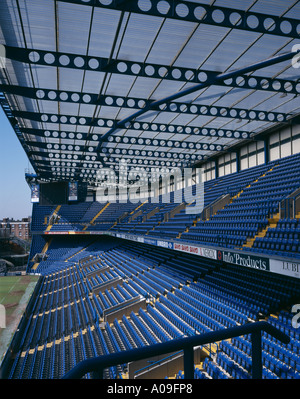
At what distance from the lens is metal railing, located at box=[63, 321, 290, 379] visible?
1.58 metres

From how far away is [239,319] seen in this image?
9.62 meters

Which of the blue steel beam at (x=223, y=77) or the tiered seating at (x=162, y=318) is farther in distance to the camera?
the blue steel beam at (x=223, y=77)

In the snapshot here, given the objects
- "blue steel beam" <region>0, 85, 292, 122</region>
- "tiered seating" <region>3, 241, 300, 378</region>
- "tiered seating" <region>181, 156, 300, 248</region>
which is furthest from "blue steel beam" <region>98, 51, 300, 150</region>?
"tiered seating" <region>3, 241, 300, 378</region>

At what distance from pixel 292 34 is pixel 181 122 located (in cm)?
994

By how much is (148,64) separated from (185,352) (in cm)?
1164

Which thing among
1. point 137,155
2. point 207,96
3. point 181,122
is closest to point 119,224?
point 137,155

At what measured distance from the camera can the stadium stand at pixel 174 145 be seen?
27.7 feet

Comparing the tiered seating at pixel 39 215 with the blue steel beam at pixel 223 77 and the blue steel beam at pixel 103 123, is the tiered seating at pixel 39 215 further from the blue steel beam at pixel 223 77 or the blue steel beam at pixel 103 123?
the blue steel beam at pixel 223 77

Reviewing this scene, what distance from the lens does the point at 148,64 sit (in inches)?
460

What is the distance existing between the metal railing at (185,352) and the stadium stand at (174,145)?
0.03 m

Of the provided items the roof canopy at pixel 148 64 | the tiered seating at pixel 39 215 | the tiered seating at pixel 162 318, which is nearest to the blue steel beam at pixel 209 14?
the roof canopy at pixel 148 64

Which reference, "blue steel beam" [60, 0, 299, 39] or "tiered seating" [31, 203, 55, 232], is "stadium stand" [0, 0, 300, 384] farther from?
"tiered seating" [31, 203, 55, 232]

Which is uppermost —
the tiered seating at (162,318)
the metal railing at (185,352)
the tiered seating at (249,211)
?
the tiered seating at (249,211)
